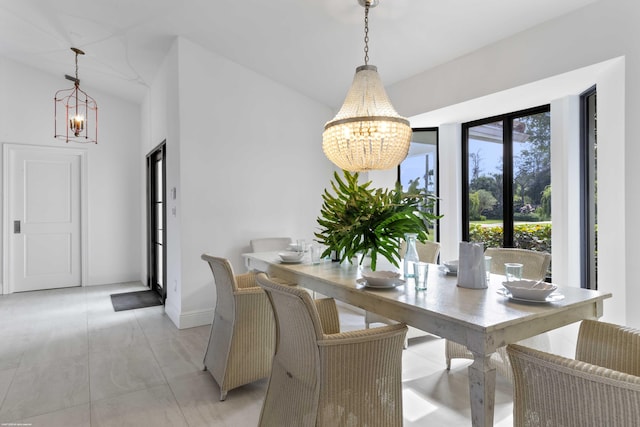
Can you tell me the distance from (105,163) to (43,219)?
3.85 feet

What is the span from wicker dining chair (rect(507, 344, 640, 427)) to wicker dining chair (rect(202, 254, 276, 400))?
1516mm

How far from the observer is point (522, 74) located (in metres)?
2.72

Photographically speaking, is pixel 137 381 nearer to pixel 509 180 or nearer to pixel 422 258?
pixel 422 258

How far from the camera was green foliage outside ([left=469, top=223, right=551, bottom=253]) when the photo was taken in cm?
326

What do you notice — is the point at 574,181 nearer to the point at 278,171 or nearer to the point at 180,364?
the point at 278,171

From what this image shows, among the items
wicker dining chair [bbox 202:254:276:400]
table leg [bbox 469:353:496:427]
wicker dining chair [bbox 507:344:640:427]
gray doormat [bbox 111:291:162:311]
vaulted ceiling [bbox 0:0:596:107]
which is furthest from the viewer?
gray doormat [bbox 111:291:162:311]

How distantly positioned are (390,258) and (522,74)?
1783 mm

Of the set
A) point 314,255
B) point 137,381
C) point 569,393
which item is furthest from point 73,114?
point 569,393

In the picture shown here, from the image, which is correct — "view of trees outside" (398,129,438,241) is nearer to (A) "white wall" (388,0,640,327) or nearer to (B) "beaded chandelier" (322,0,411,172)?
(A) "white wall" (388,0,640,327)

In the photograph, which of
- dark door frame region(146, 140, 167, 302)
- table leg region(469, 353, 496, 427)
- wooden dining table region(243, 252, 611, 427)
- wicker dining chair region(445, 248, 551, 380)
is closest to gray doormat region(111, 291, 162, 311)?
dark door frame region(146, 140, 167, 302)

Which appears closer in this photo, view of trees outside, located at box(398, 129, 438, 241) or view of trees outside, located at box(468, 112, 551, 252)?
view of trees outside, located at box(468, 112, 551, 252)

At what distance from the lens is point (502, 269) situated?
252 cm

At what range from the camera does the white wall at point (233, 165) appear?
12.3 feet

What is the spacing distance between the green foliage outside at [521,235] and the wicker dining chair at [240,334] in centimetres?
246
